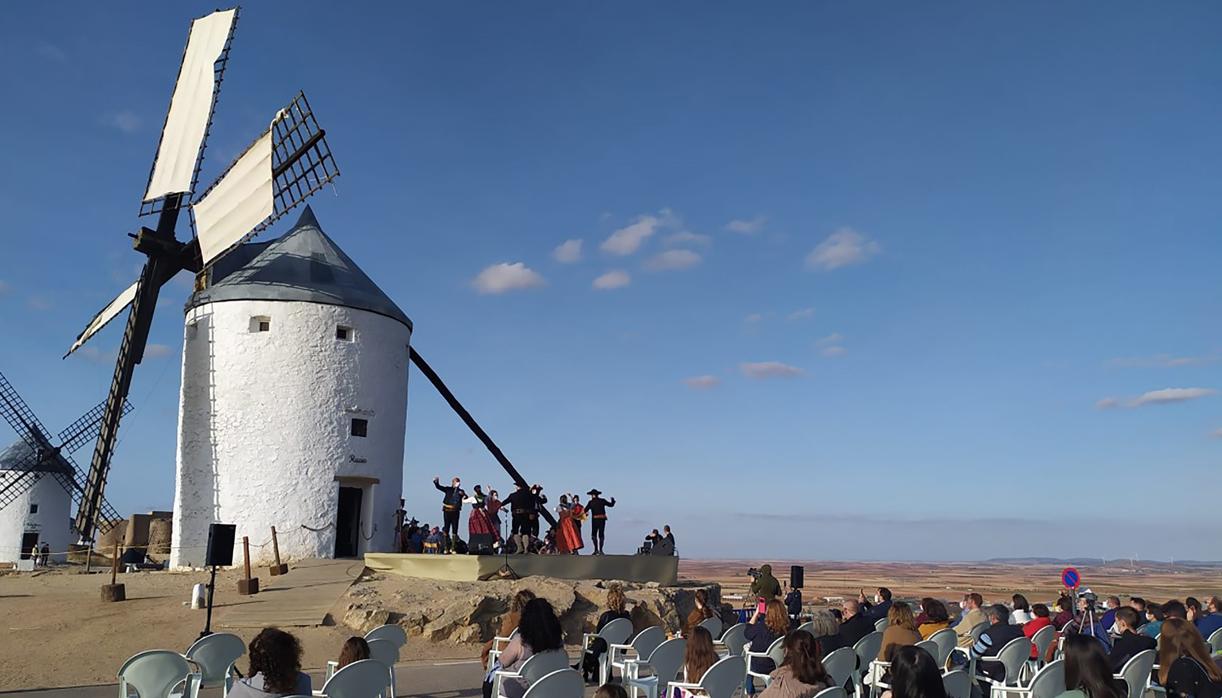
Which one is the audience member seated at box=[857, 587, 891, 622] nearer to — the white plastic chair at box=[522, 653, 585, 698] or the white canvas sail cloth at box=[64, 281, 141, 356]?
the white plastic chair at box=[522, 653, 585, 698]

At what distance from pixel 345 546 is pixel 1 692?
9.93 m

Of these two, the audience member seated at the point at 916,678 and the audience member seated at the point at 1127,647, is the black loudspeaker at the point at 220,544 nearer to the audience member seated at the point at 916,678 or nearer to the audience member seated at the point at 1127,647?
the audience member seated at the point at 916,678

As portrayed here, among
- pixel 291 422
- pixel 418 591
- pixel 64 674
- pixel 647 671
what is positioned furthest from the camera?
pixel 291 422

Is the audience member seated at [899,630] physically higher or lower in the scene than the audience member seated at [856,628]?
higher

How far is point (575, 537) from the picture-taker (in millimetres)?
19047

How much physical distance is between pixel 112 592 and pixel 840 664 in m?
13.4

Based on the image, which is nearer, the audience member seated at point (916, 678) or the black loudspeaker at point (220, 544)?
the audience member seated at point (916, 678)

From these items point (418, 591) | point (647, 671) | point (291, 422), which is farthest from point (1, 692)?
point (291, 422)

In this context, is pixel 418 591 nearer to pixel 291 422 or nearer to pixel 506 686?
pixel 291 422

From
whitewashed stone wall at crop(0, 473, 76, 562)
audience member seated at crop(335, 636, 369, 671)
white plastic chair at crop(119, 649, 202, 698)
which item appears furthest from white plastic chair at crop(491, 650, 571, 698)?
whitewashed stone wall at crop(0, 473, 76, 562)

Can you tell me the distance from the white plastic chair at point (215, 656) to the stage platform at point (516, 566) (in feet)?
27.7

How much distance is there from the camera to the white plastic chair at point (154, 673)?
668cm

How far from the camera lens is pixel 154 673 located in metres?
6.77

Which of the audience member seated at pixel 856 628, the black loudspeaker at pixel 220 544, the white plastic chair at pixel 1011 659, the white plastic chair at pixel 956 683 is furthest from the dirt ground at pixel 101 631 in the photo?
the white plastic chair at pixel 956 683
